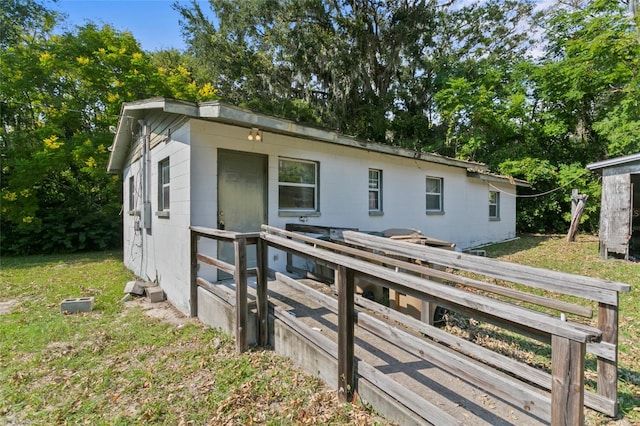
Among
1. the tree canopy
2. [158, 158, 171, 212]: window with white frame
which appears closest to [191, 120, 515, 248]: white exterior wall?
[158, 158, 171, 212]: window with white frame

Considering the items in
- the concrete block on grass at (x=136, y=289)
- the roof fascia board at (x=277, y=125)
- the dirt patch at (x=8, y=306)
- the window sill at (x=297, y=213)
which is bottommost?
the dirt patch at (x=8, y=306)

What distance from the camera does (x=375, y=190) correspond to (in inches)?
326

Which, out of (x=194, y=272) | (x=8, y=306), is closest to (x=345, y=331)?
(x=194, y=272)

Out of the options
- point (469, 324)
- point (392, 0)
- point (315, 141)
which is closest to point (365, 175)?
point (315, 141)

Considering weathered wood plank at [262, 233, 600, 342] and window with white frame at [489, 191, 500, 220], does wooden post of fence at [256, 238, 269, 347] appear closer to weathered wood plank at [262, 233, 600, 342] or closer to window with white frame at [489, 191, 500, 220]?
weathered wood plank at [262, 233, 600, 342]

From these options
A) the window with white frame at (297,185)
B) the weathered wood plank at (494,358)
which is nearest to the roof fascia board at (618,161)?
the window with white frame at (297,185)

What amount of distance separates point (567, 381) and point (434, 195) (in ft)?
30.6

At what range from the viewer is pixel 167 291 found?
A: 5906mm

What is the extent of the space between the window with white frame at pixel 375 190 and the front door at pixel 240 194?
3289mm

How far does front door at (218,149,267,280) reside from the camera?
5.39 m

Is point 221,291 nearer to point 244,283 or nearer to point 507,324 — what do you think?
point 244,283

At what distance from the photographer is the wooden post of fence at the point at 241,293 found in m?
3.64

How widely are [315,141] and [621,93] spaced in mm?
15140

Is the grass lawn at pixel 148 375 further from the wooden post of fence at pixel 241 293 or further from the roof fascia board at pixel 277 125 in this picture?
the roof fascia board at pixel 277 125
